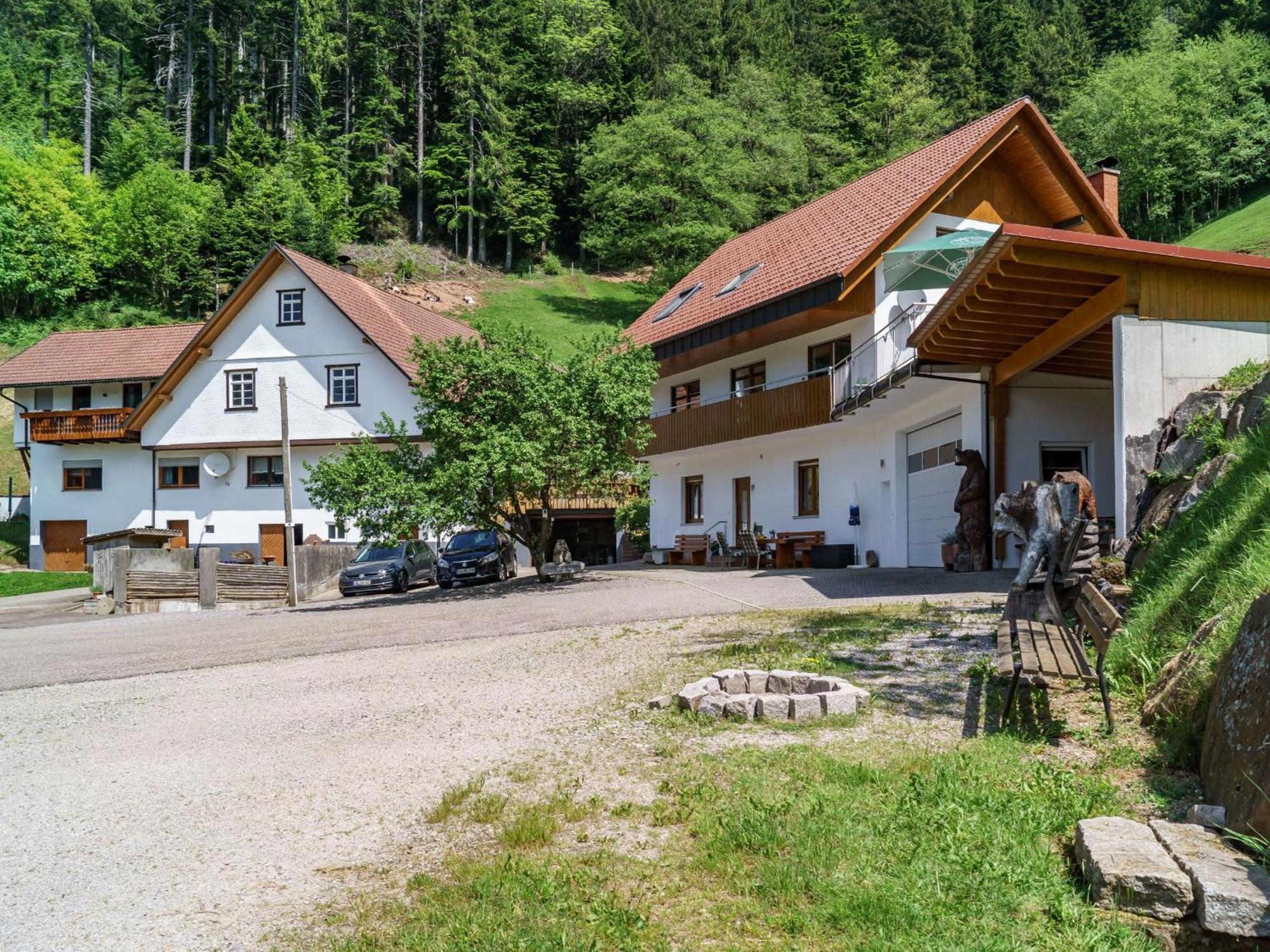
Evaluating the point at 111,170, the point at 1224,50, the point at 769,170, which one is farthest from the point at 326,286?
the point at 1224,50

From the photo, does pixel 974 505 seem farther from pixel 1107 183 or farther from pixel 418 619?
pixel 1107 183

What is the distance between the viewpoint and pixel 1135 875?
3.86 meters

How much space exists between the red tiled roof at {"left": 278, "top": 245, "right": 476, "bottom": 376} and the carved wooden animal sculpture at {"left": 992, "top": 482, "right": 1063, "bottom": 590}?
86.9 feet

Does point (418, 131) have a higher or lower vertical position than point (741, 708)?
higher

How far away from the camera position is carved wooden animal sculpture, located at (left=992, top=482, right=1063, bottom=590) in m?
10.1

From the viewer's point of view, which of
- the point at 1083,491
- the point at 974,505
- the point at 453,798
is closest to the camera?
the point at 453,798

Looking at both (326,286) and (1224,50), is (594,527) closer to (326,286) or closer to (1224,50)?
(326,286)

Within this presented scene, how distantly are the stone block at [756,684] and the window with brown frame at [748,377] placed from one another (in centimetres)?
2228

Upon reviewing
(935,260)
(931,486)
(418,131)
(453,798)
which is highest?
(418,131)

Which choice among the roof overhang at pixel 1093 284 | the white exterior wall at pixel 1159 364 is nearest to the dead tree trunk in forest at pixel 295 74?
the roof overhang at pixel 1093 284

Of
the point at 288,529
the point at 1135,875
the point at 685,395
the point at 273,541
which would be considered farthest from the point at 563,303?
the point at 1135,875

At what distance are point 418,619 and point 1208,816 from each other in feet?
47.4

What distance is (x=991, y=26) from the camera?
76.2 m

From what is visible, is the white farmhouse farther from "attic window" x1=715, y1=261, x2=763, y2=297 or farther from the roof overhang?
the roof overhang
